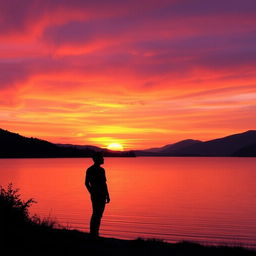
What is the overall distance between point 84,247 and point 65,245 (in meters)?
0.66

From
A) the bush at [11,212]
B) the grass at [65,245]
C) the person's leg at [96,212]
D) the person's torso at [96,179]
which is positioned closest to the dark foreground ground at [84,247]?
the grass at [65,245]

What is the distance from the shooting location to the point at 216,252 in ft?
38.6

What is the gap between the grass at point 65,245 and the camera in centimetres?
1009

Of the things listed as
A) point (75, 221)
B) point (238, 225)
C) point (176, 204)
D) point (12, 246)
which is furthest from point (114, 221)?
point (12, 246)

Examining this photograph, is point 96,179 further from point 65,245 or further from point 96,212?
point 65,245

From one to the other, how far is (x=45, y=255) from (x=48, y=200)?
38.6m

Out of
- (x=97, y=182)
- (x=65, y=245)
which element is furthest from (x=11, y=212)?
(x=65, y=245)

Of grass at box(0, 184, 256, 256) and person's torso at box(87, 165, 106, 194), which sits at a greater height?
person's torso at box(87, 165, 106, 194)

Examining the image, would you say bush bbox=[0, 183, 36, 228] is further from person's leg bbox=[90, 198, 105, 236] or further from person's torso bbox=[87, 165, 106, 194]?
person's torso bbox=[87, 165, 106, 194]

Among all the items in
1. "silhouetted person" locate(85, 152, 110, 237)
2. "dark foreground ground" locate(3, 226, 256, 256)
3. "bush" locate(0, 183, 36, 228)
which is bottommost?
"dark foreground ground" locate(3, 226, 256, 256)

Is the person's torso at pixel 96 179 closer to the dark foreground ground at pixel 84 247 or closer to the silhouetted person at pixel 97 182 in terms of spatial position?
the silhouetted person at pixel 97 182

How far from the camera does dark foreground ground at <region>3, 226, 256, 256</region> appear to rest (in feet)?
32.7

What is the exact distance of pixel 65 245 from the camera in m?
10.6

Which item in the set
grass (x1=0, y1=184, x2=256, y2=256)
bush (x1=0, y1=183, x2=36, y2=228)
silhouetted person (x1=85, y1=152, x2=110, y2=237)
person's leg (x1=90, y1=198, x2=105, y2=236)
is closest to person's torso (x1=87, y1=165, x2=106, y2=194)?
silhouetted person (x1=85, y1=152, x2=110, y2=237)
